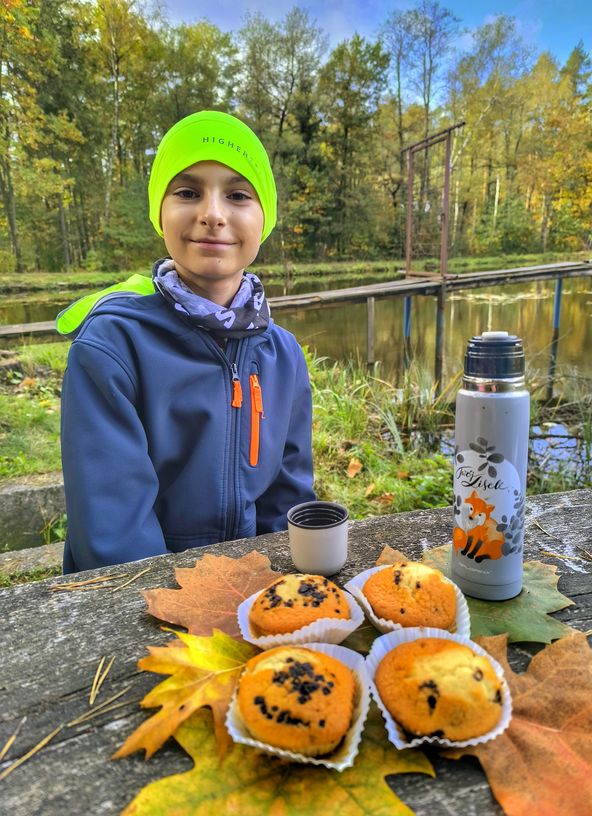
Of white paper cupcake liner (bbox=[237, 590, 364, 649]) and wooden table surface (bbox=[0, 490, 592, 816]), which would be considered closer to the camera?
wooden table surface (bbox=[0, 490, 592, 816])

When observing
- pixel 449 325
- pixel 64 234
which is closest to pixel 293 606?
pixel 449 325

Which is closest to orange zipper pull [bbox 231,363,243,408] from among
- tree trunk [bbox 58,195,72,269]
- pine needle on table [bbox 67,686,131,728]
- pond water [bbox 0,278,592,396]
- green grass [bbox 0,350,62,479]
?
pine needle on table [bbox 67,686,131,728]

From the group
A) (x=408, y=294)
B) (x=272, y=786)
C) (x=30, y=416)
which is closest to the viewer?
(x=272, y=786)

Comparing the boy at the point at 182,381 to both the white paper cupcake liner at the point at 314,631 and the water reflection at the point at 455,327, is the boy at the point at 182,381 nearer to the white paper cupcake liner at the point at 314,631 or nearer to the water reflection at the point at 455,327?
the white paper cupcake liner at the point at 314,631

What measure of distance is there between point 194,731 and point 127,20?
25675 mm

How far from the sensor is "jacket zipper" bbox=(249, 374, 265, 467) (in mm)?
1392

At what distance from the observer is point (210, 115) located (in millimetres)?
1378

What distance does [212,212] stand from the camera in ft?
4.21

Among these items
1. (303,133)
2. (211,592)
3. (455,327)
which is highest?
(303,133)

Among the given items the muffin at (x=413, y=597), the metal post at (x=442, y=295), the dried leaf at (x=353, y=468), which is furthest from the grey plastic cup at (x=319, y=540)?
the metal post at (x=442, y=295)

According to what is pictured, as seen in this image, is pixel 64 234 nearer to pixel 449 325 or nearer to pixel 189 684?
pixel 449 325

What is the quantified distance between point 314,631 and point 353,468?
3225mm

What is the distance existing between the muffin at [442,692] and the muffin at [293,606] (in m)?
0.11

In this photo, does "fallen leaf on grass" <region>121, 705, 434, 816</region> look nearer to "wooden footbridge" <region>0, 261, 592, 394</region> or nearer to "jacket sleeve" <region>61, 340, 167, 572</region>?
"jacket sleeve" <region>61, 340, 167, 572</region>
